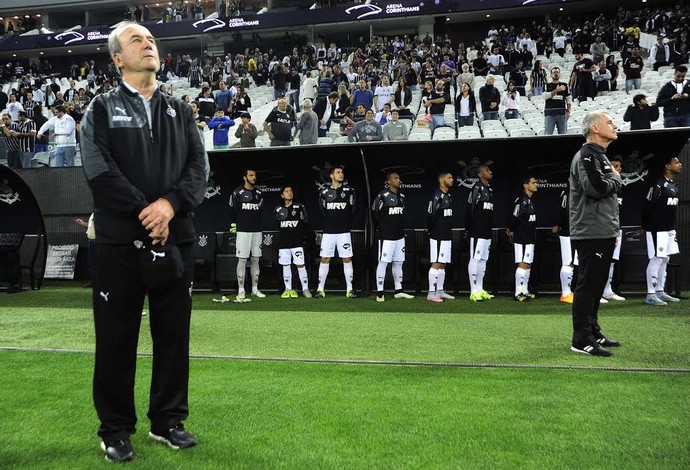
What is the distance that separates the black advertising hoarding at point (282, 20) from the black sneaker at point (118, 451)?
113 ft

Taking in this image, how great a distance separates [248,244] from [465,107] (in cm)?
518

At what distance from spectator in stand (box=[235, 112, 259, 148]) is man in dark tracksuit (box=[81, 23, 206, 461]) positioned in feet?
30.2

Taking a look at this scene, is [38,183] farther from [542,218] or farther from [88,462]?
[88,462]

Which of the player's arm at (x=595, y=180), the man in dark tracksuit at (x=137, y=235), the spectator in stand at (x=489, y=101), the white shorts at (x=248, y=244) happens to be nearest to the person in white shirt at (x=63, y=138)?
the white shorts at (x=248, y=244)

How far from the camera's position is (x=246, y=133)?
1284 centimetres

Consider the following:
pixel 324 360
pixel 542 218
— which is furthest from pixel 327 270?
pixel 324 360

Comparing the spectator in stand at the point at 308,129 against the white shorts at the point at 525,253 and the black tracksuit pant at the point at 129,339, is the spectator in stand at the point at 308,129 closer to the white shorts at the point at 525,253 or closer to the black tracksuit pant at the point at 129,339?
the white shorts at the point at 525,253

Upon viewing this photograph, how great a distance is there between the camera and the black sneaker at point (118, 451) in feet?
10.7

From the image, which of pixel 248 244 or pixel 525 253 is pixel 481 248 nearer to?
pixel 525 253

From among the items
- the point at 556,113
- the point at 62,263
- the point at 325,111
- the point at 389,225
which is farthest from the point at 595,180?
the point at 62,263

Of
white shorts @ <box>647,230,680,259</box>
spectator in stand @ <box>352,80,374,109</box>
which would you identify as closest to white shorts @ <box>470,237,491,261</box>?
white shorts @ <box>647,230,680,259</box>

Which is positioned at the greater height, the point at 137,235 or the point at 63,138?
the point at 63,138

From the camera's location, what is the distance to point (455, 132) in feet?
40.5

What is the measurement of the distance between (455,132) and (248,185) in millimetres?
3869
